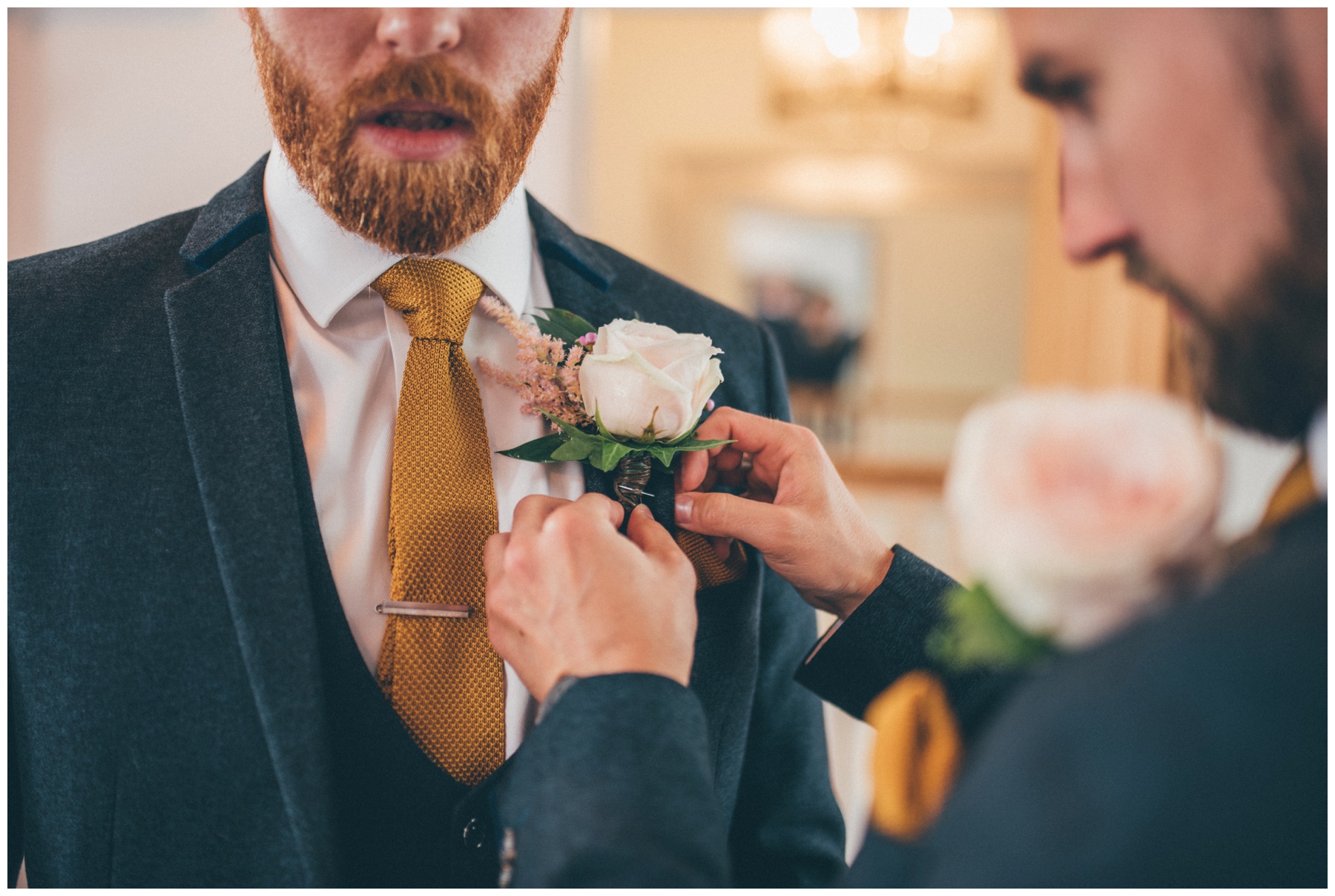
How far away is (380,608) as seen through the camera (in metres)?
0.95

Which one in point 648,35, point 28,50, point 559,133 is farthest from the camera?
point 648,35

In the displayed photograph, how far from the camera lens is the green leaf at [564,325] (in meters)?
1.04

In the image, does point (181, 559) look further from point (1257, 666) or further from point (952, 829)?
point (1257, 666)

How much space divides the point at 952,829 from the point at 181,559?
2.38ft

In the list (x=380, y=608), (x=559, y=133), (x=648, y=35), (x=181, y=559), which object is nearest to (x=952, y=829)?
(x=380, y=608)

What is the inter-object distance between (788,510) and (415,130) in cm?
56

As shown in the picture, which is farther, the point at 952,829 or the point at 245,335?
the point at 245,335

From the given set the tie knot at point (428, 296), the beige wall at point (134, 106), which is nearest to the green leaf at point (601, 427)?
the tie knot at point (428, 296)

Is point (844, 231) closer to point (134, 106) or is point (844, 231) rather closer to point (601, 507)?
Result: point (134, 106)

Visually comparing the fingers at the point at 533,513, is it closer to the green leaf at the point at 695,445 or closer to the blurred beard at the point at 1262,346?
the green leaf at the point at 695,445

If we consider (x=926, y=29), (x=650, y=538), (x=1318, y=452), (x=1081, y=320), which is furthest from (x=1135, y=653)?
(x=926, y=29)

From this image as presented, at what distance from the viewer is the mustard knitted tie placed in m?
0.95

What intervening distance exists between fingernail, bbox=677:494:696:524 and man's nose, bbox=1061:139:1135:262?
18.1 inches

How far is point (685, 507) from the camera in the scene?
39.7 inches
